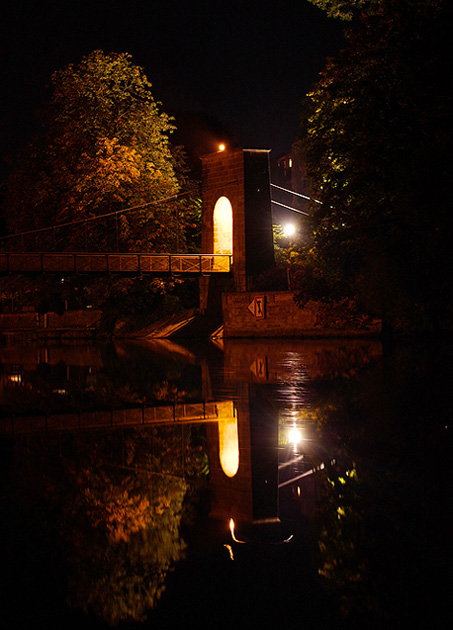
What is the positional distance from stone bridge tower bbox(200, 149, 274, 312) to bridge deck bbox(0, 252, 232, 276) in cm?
126

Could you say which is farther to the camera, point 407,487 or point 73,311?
point 73,311

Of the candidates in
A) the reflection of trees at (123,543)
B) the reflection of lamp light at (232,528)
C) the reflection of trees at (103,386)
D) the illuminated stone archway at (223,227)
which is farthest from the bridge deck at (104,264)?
the reflection of lamp light at (232,528)

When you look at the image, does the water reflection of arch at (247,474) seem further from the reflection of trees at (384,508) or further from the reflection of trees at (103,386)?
the reflection of trees at (103,386)

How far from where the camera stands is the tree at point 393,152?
1644cm

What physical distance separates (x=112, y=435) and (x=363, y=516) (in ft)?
12.8

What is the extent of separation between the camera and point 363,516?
4336 millimetres

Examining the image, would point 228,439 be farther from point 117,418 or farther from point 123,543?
point 123,543

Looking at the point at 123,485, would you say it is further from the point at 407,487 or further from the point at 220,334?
the point at 220,334

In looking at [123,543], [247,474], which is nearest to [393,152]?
[247,474]

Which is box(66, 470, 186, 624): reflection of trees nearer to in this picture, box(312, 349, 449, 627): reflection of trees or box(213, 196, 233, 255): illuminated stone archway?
box(312, 349, 449, 627): reflection of trees

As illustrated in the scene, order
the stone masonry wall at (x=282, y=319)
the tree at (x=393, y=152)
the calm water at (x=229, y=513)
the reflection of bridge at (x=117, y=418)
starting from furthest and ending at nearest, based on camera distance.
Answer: the stone masonry wall at (x=282, y=319)
the tree at (x=393, y=152)
the reflection of bridge at (x=117, y=418)
the calm water at (x=229, y=513)

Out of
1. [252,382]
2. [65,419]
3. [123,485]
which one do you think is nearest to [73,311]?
[252,382]

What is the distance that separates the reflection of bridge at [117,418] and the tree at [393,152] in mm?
8479

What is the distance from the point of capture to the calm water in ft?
10.1
